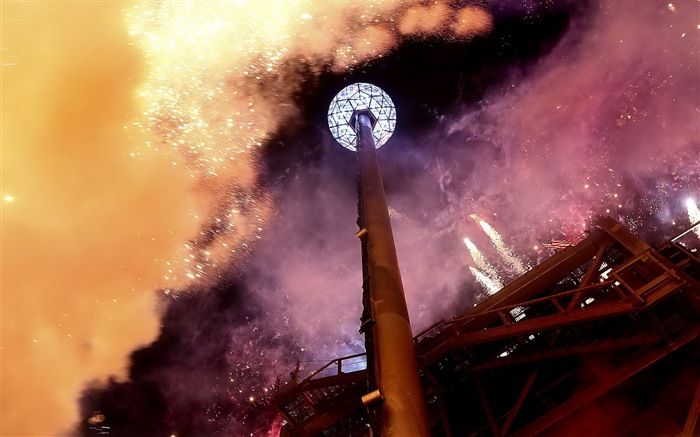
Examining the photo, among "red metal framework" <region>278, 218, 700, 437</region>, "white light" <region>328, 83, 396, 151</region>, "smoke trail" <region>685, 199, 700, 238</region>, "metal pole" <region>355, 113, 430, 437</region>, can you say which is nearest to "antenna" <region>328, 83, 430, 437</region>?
"metal pole" <region>355, 113, 430, 437</region>

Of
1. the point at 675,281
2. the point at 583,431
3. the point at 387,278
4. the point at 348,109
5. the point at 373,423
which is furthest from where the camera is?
the point at 348,109

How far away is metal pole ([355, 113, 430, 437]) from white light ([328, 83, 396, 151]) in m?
10.8

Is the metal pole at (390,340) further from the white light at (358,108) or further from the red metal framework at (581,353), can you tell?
the white light at (358,108)

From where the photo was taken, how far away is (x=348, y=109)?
2116 cm

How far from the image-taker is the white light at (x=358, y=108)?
69.2 ft

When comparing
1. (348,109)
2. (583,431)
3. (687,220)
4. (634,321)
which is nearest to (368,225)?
(634,321)

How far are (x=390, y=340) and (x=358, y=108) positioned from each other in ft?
53.3

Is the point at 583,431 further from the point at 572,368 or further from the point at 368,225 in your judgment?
the point at 368,225

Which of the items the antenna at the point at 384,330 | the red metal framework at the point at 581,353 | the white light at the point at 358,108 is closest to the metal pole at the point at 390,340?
the antenna at the point at 384,330

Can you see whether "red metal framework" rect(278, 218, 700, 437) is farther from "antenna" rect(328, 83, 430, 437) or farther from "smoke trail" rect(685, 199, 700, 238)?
"smoke trail" rect(685, 199, 700, 238)

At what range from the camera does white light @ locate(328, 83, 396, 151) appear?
69.2 feet

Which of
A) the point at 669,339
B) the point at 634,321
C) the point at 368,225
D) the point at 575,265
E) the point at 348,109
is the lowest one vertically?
the point at 669,339

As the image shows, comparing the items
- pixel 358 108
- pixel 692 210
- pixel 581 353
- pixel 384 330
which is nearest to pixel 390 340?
pixel 384 330

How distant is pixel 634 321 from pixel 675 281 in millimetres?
1714
